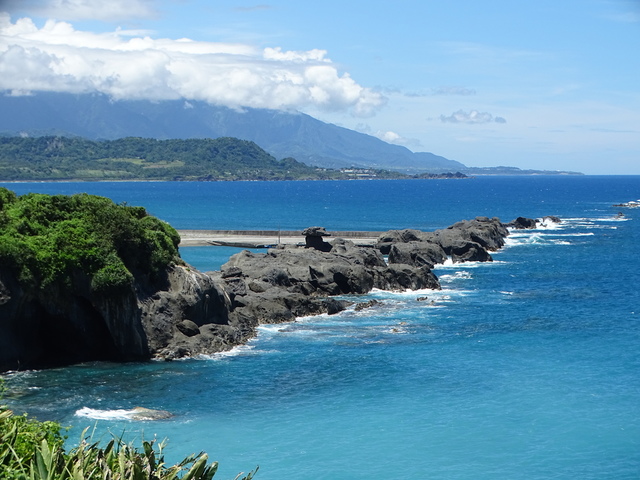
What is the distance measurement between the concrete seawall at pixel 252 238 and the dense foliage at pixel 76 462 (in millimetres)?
81106

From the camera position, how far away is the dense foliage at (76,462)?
15859 mm

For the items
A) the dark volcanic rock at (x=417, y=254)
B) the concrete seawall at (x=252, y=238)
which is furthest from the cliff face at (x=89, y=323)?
the concrete seawall at (x=252, y=238)

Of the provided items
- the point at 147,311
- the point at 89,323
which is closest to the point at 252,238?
the point at 147,311

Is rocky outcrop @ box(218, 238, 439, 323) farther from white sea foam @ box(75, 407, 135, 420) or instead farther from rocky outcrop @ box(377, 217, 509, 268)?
white sea foam @ box(75, 407, 135, 420)

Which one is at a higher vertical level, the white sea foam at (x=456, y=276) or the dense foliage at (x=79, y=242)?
the dense foliage at (x=79, y=242)

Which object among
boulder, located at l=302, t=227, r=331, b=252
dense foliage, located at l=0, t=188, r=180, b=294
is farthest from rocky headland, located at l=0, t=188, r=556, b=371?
boulder, located at l=302, t=227, r=331, b=252

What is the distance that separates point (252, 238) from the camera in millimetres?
110750

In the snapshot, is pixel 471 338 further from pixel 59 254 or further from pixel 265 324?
pixel 59 254

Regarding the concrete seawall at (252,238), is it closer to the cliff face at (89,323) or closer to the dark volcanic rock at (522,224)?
the dark volcanic rock at (522,224)

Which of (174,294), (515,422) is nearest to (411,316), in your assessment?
(174,294)

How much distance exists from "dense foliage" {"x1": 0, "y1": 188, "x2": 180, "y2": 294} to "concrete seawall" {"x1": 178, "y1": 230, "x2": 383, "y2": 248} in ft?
169

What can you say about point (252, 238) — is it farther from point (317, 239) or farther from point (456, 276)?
point (456, 276)

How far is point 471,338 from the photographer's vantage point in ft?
166

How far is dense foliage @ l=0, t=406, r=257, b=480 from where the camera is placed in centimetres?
1586
